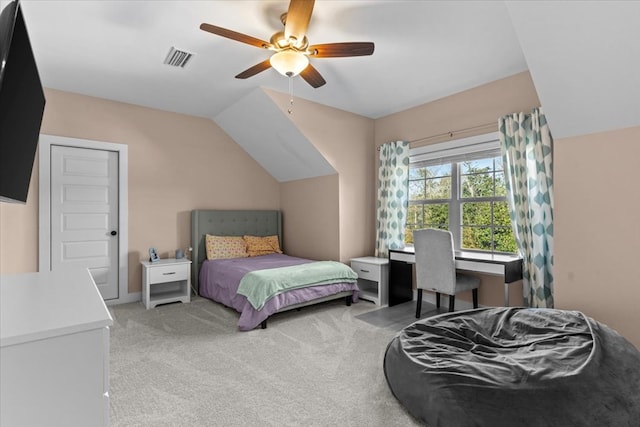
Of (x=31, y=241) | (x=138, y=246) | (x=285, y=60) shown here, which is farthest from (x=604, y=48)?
(x=31, y=241)

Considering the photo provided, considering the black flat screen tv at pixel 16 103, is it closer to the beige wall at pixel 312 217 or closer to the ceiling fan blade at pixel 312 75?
the ceiling fan blade at pixel 312 75

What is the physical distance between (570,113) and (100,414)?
3.07 m

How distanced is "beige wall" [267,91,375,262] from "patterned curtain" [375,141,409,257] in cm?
30

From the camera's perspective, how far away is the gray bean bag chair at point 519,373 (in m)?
1.44

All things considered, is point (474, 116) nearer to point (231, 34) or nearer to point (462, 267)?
point (462, 267)

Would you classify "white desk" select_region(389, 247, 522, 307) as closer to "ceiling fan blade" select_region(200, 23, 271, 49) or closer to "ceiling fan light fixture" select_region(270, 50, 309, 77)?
"ceiling fan light fixture" select_region(270, 50, 309, 77)

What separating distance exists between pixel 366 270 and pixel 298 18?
2.93m

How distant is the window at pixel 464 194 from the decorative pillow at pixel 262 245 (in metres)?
1.94

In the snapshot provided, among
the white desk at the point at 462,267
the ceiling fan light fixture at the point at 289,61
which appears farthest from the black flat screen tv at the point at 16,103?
the white desk at the point at 462,267

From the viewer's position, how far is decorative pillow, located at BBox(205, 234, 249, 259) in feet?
14.6

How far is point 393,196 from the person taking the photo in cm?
430

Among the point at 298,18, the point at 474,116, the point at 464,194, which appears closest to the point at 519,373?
the point at 298,18

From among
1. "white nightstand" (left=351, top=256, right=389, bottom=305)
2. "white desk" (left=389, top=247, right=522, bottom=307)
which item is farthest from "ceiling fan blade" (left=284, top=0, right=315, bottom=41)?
"white nightstand" (left=351, top=256, right=389, bottom=305)

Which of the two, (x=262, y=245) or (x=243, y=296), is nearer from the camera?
(x=243, y=296)
